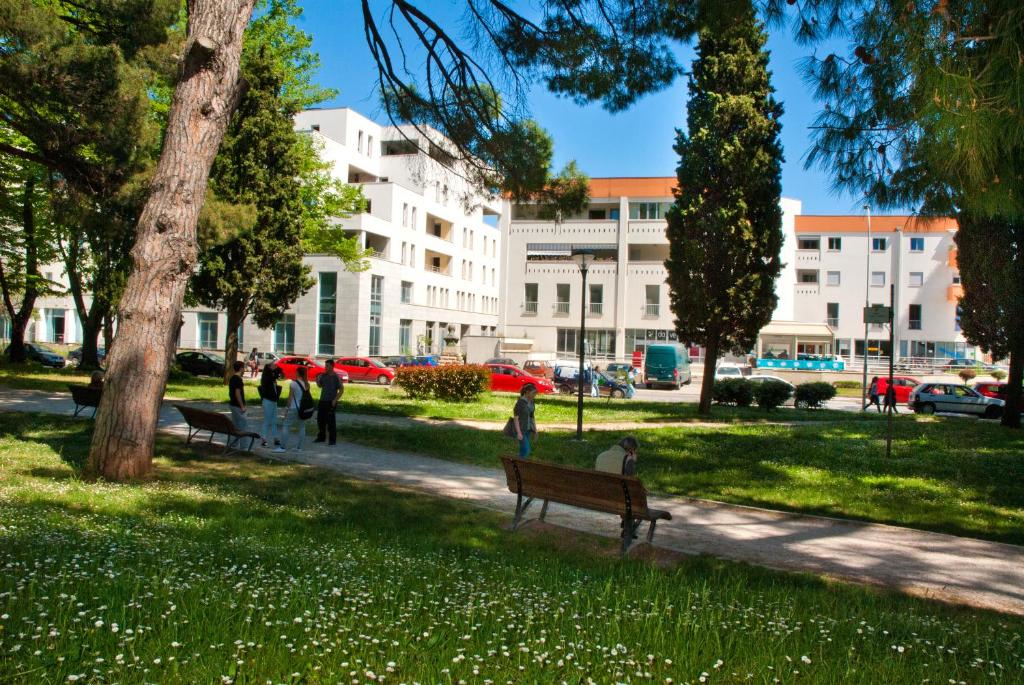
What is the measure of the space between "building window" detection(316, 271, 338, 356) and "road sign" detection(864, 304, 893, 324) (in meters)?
43.1

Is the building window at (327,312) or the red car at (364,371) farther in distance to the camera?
the building window at (327,312)

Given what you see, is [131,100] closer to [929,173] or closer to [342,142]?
[929,173]

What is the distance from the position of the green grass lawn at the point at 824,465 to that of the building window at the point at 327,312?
3780 centimetres

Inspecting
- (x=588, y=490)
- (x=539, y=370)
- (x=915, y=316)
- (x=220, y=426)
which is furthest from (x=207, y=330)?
(x=588, y=490)

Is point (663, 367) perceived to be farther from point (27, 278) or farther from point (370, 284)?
point (27, 278)

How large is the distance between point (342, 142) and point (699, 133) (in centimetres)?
3787

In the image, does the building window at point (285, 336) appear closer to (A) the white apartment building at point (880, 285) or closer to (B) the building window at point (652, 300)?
(B) the building window at point (652, 300)

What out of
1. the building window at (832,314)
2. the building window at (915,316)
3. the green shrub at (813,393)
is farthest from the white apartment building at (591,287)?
the green shrub at (813,393)

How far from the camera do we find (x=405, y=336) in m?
59.8

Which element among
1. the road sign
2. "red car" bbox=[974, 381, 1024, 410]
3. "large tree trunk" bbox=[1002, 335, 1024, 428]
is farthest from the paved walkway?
"red car" bbox=[974, 381, 1024, 410]

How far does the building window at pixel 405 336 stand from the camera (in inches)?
2311

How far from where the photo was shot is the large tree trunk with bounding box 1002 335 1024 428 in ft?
70.0

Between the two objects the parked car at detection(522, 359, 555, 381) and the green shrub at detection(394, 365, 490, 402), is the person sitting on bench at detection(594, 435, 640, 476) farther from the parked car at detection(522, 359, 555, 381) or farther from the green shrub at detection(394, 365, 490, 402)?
the parked car at detection(522, 359, 555, 381)

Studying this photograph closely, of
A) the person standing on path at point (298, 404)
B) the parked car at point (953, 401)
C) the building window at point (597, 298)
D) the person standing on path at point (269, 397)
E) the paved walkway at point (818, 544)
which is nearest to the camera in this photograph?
the paved walkway at point (818, 544)
